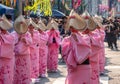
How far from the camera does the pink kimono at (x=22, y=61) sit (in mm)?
9984

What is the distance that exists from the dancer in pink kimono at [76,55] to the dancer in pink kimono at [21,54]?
7.79ft

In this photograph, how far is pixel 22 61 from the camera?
33.1 ft

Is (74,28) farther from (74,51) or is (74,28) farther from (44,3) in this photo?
(44,3)

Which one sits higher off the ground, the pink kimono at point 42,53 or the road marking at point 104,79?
the pink kimono at point 42,53

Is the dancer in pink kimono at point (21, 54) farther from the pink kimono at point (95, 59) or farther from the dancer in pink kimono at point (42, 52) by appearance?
the dancer in pink kimono at point (42, 52)

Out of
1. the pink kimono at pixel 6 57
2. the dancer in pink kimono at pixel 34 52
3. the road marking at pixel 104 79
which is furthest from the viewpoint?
the road marking at pixel 104 79

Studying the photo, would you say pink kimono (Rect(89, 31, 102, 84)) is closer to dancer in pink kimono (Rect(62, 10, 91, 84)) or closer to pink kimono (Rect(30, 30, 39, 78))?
dancer in pink kimono (Rect(62, 10, 91, 84))

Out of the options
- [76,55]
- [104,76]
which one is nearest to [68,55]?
[76,55]

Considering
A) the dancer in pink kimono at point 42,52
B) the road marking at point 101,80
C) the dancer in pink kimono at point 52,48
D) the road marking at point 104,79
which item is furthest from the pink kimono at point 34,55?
the dancer in pink kimono at point 52,48

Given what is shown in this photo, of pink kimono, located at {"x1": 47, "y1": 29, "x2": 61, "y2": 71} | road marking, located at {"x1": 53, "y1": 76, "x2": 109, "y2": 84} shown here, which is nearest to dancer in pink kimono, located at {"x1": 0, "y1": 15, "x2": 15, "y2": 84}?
road marking, located at {"x1": 53, "y1": 76, "x2": 109, "y2": 84}

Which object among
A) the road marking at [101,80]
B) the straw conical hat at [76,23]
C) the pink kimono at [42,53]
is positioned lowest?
the road marking at [101,80]

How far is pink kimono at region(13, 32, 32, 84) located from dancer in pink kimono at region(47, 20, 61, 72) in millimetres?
4268

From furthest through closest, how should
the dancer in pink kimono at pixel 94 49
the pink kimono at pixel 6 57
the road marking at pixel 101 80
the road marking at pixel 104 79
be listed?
1. the road marking at pixel 101 80
2. the road marking at pixel 104 79
3. the dancer in pink kimono at pixel 94 49
4. the pink kimono at pixel 6 57

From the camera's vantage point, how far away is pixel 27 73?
33.4 ft
